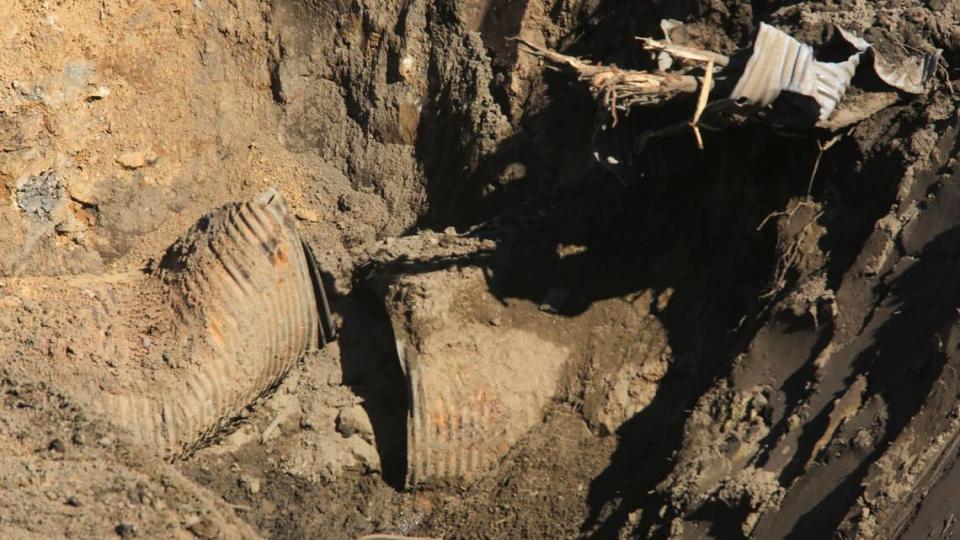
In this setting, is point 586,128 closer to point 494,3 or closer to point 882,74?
point 494,3

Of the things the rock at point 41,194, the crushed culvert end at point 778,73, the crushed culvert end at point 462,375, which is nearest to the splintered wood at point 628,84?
the crushed culvert end at point 778,73

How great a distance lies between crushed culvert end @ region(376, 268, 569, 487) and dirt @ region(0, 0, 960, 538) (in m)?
0.01

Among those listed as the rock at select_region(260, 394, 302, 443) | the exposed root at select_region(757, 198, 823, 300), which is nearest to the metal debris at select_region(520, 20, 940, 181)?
the exposed root at select_region(757, 198, 823, 300)

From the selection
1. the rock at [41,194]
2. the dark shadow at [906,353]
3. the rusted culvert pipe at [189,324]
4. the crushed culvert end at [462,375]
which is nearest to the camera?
the dark shadow at [906,353]

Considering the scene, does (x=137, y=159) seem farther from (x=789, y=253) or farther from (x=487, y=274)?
(x=789, y=253)

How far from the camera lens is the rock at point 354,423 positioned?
5.36m

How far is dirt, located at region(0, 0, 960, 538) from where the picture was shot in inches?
167

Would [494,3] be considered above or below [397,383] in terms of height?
above

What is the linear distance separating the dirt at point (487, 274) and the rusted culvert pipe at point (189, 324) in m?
0.03

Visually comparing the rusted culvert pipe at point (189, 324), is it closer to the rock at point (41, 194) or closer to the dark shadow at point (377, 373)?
the dark shadow at point (377, 373)

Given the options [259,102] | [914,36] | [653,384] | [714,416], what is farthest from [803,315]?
[259,102]

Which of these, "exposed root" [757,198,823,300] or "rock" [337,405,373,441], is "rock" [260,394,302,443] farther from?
"exposed root" [757,198,823,300]

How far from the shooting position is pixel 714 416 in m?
4.49

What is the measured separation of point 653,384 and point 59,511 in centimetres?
237
